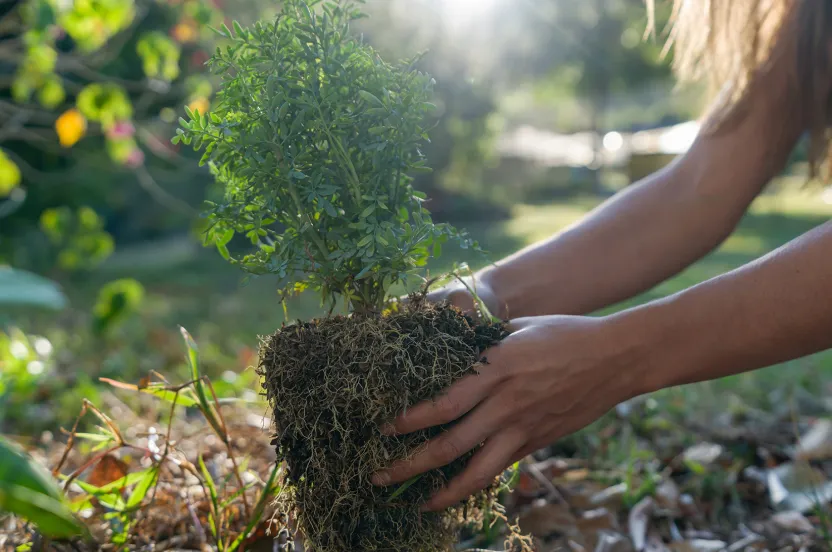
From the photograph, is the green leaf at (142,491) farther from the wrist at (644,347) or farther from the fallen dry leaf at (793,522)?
the fallen dry leaf at (793,522)

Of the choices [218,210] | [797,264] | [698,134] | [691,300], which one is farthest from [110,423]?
[698,134]

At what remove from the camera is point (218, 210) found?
1261 millimetres

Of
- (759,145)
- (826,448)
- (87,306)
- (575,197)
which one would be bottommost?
(826,448)

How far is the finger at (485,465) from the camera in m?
1.20

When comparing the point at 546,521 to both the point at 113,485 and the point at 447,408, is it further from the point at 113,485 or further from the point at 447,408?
the point at 113,485

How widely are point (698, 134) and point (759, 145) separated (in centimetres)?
17

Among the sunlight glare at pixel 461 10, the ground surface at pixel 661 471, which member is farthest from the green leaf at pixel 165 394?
the sunlight glare at pixel 461 10

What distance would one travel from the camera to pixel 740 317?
127cm

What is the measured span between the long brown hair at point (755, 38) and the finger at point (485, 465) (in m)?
1.19

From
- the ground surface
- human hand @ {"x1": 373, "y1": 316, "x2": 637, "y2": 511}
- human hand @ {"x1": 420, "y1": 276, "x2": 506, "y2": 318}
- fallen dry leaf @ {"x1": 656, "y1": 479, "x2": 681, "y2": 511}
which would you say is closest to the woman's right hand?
human hand @ {"x1": 420, "y1": 276, "x2": 506, "y2": 318}

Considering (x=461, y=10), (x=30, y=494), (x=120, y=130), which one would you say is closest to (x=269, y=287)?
(x=120, y=130)

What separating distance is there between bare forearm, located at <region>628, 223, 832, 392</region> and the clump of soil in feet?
0.92

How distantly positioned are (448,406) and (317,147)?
20.6 inches

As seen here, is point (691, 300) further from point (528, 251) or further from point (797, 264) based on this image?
point (528, 251)
